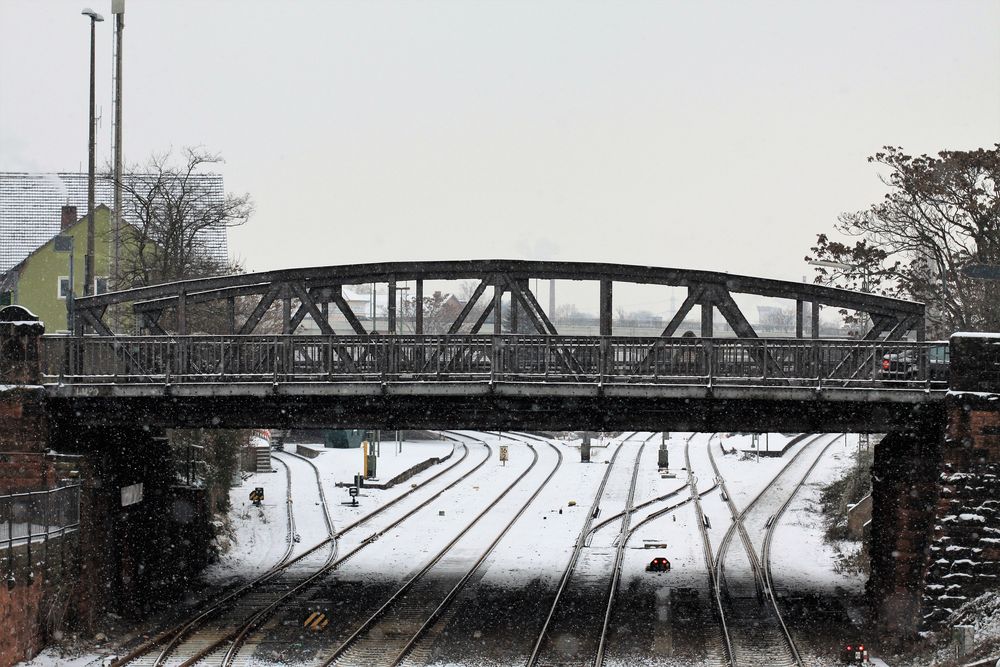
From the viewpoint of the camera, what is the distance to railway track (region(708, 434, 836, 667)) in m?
20.3

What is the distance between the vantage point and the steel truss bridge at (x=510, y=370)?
21.2m

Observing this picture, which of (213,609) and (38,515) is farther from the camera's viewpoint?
(213,609)

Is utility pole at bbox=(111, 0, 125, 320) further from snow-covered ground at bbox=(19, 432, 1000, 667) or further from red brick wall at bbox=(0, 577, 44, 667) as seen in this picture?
red brick wall at bbox=(0, 577, 44, 667)

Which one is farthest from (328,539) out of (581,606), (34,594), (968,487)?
(968,487)

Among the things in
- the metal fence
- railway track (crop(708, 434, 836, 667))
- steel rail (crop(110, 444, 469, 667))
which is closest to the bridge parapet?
the metal fence

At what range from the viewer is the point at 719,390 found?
21062mm

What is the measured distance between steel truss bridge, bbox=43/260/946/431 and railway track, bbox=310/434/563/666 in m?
3.70

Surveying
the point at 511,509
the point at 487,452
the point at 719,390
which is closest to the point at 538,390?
the point at 719,390

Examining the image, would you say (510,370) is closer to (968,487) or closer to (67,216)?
(968,487)

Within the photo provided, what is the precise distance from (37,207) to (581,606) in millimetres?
37460

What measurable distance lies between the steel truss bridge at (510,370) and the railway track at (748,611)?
3.78 meters

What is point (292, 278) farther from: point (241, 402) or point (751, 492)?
point (751, 492)

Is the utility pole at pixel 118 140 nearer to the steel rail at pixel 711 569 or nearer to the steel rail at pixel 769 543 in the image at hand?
the steel rail at pixel 711 569

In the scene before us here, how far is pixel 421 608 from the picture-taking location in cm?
2375
